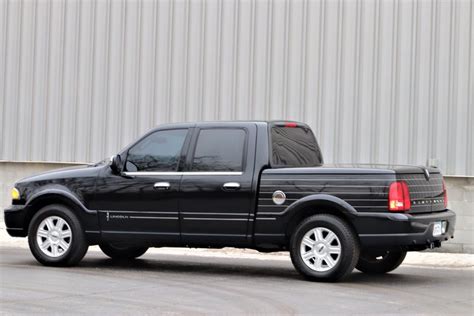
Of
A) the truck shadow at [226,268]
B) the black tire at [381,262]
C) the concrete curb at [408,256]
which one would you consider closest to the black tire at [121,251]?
the truck shadow at [226,268]

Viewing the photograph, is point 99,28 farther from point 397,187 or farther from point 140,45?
point 397,187

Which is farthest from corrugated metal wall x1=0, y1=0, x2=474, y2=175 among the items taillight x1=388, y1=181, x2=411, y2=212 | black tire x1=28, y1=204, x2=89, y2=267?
black tire x1=28, y1=204, x2=89, y2=267

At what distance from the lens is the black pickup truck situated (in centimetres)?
1048

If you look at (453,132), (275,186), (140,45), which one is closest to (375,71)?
(453,132)

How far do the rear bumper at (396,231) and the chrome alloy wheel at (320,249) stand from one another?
32 cm

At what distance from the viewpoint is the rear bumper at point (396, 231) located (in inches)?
406

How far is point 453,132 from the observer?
50.9ft

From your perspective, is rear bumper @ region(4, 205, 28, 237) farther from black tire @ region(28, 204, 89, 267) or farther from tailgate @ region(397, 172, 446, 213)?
tailgate @ region(397, 172, 446, 213)

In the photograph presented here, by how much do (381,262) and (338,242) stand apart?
149cm

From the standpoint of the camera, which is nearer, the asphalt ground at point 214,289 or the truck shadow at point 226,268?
the asphalt ground at point 214,289

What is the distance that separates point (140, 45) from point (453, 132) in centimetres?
593

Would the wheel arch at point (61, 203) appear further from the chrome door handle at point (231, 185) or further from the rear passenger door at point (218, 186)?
the chrome door handle at point (231, 185)

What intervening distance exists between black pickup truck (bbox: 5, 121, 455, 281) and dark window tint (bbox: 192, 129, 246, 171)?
0.01 meters

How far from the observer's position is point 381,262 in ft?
38.8
